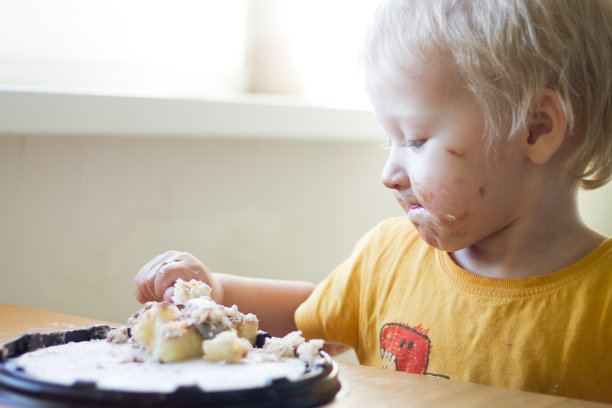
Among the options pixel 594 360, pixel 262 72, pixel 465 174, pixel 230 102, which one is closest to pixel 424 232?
pixel 465 174

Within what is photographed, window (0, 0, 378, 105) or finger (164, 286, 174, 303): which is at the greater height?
window (0, 0, 378, 105)

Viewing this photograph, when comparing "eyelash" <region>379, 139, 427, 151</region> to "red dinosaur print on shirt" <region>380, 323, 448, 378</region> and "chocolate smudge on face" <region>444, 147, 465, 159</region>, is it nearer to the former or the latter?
"chocolate smudge on face" <region>444, 147, 465, 159</region>

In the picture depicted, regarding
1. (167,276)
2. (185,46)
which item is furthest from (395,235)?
(185,46)

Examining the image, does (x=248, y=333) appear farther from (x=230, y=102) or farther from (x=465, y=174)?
(x=230, y=102)

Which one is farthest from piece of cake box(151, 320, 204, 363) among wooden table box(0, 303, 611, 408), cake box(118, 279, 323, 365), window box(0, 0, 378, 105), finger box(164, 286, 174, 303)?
window box(0, 0, 378, 105)

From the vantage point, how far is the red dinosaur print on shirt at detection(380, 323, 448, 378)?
33.1 inches

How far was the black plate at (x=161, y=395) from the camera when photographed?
0.44 meters

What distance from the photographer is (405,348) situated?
860 millimetres

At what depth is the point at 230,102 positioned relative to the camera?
4.15 ft

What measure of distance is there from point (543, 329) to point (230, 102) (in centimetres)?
67

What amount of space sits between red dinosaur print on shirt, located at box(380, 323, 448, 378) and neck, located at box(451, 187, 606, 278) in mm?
104

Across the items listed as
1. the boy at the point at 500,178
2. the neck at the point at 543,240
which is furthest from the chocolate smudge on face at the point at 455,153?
the neck at the point at 543,240

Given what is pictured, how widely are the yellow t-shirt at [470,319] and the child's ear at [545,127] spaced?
0.41 ft

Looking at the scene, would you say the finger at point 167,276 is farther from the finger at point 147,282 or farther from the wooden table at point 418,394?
the wooden table at point 418,394
